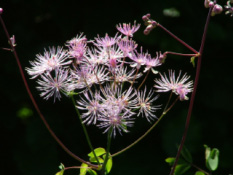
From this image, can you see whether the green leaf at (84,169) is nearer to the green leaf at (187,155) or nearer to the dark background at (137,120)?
the green leaf at (187,155)

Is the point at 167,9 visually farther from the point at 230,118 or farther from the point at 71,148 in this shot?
the point at 71,148

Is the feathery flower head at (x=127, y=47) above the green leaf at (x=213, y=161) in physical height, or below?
above

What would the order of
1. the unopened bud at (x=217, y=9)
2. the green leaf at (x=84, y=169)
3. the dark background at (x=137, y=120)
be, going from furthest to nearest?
the dark background at (x=137, y=120), the green leaf at (x=84, y=169), the unopened bud at (x=217, y=9)

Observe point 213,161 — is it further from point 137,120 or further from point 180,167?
point 137,120

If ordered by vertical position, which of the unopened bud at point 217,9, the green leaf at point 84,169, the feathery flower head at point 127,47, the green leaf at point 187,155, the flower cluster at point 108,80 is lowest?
the green leaf at point 187,155

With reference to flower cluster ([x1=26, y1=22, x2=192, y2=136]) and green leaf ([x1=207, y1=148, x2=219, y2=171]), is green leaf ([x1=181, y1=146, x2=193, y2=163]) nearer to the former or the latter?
green leaf ([x1=207, y1=148, x2=219, y2=171])

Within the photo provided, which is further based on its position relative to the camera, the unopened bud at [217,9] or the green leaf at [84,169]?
the green leaf at [84,169]

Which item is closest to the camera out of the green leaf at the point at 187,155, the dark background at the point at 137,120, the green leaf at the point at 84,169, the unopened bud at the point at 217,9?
the unopened bud at the point at 217,9

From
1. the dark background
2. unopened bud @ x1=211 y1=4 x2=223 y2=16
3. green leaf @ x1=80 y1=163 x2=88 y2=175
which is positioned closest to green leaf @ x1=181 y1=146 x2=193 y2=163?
green leaf @ x1=80 y1=163 x2=88 y2=175

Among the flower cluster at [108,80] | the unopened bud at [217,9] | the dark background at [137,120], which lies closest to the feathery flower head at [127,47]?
the flower cluster at [108,80]
